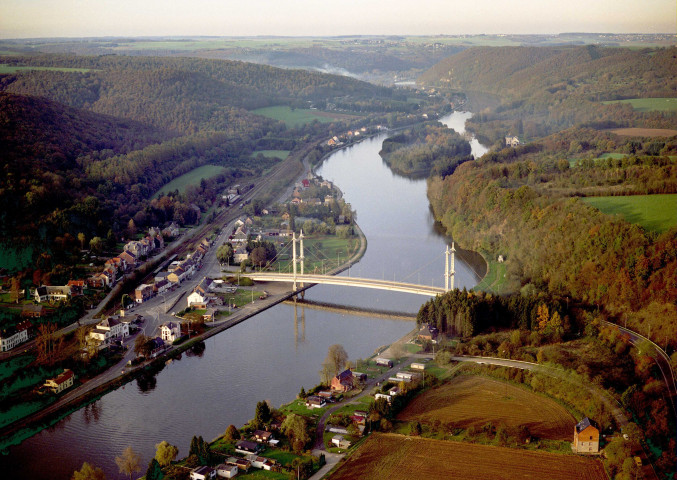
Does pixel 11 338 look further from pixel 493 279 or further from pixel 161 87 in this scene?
pixel 161 87

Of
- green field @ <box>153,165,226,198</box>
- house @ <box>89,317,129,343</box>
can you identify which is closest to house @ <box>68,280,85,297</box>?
house @ <box>89,317,129,343</box>

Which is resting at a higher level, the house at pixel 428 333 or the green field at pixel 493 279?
the green field at pixel 493 279

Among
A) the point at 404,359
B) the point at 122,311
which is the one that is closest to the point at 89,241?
the point at 122,311

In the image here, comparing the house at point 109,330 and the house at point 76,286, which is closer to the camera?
the house at point 109,330

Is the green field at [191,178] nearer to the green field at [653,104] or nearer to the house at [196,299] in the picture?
the house at [196,299]

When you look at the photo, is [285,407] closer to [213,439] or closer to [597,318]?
[213,439]

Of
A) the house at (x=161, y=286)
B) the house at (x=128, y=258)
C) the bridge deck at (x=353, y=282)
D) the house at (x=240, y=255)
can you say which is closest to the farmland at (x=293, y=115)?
the house at (x=240, y=255)

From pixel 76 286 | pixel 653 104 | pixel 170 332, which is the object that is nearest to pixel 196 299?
pixel 170 332
